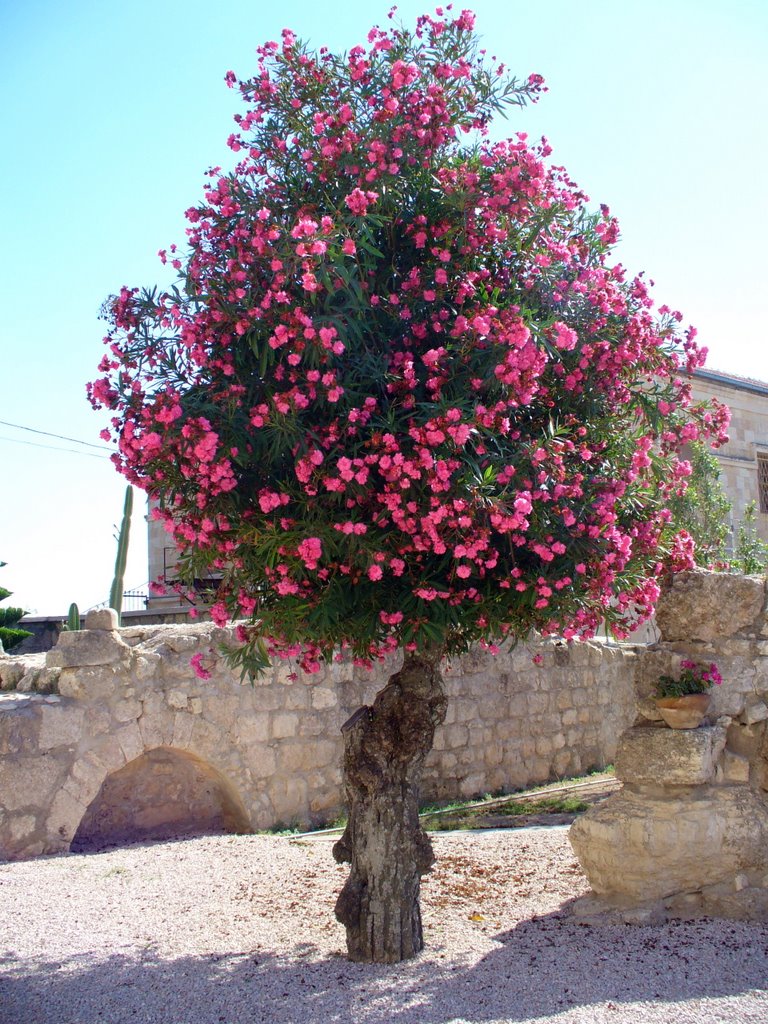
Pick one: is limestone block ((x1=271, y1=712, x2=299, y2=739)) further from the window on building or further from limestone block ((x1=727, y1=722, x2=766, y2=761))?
the window on building

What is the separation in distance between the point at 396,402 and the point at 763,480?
1906 centimetres

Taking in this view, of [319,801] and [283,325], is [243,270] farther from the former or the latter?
[319,801]

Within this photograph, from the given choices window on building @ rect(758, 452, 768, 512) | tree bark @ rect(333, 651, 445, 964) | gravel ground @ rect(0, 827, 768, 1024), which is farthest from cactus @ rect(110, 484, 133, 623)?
window on building @ rect(758, 452, 768, 512)

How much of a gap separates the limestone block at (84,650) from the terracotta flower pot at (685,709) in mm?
4493

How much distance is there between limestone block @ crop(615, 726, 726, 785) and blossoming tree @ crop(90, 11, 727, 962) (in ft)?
3.10

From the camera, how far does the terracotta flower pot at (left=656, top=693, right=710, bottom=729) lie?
19.0 ft

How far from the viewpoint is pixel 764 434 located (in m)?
21.4

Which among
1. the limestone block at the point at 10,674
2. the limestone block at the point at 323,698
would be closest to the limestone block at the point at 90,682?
the limestone block at the point at 10,674

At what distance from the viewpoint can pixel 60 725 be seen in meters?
7.62

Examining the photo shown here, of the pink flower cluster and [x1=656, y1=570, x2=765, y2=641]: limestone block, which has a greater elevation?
the pink flower cluster

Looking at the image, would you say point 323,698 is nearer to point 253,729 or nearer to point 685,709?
point 253,729

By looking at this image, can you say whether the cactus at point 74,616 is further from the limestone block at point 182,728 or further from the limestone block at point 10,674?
the limestone block at point 182,728

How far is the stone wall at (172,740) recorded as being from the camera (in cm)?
753

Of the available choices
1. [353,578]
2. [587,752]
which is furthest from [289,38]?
[587,752]
